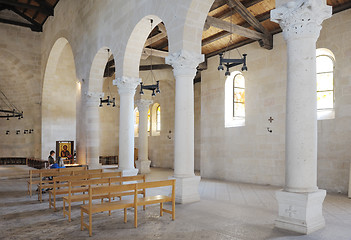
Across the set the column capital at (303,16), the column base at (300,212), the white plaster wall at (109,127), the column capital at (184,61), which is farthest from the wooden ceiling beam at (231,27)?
the white plaster wall at (109,127)

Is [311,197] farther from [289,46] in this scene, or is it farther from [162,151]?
[162,151]

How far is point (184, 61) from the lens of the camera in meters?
7.28

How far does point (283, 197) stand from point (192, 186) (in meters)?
2.65

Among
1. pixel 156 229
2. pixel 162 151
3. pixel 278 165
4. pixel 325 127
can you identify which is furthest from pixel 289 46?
pixel 162 151

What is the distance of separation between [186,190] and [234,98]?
6454 mm

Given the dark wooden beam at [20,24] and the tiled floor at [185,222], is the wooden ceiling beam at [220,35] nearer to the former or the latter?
the tiled floor at [185,222]

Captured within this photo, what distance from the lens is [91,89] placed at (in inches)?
489

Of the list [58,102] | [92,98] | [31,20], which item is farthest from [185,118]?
[31,20]

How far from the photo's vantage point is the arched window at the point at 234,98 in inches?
494

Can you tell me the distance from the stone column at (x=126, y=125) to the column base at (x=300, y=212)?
5669mm

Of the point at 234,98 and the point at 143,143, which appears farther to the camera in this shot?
Result: the point at 143,143

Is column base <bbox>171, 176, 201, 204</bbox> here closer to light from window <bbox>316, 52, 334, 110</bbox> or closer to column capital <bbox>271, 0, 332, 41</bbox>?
column capital <bbox>271, 0, 332, 41</bbox>

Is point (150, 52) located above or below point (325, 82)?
above

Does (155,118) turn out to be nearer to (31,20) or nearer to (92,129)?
(92,129)
